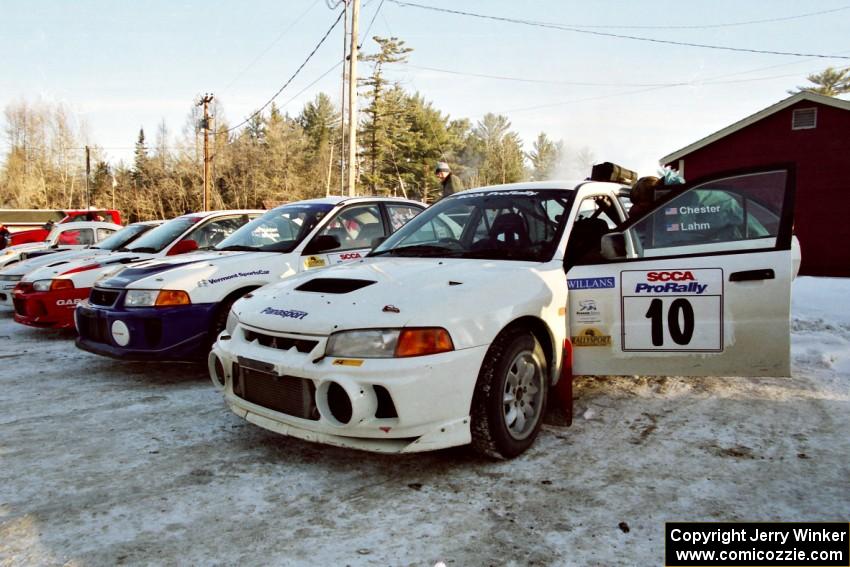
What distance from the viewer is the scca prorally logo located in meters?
3.77

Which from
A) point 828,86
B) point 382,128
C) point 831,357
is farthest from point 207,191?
point 828,86

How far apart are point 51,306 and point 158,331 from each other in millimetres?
2872

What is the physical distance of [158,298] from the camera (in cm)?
496

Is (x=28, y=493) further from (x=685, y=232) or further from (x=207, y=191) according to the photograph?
(x=207, y=191)

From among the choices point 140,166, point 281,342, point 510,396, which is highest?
point 140,166

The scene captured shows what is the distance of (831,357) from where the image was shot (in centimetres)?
541

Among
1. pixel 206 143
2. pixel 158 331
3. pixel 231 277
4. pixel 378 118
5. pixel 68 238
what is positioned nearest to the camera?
pixel 158 331

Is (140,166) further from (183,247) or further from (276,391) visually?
(276,391)

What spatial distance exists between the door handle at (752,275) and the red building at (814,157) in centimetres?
1427

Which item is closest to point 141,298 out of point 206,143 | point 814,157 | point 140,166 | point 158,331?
point 158,331

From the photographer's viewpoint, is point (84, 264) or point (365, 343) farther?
point (84, 264)

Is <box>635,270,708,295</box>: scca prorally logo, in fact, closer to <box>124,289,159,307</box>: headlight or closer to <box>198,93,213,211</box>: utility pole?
<box>124,289,159,307</box>: headlight

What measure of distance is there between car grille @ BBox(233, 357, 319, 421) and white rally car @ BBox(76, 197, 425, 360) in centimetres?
176

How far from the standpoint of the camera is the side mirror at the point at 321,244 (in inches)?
229
